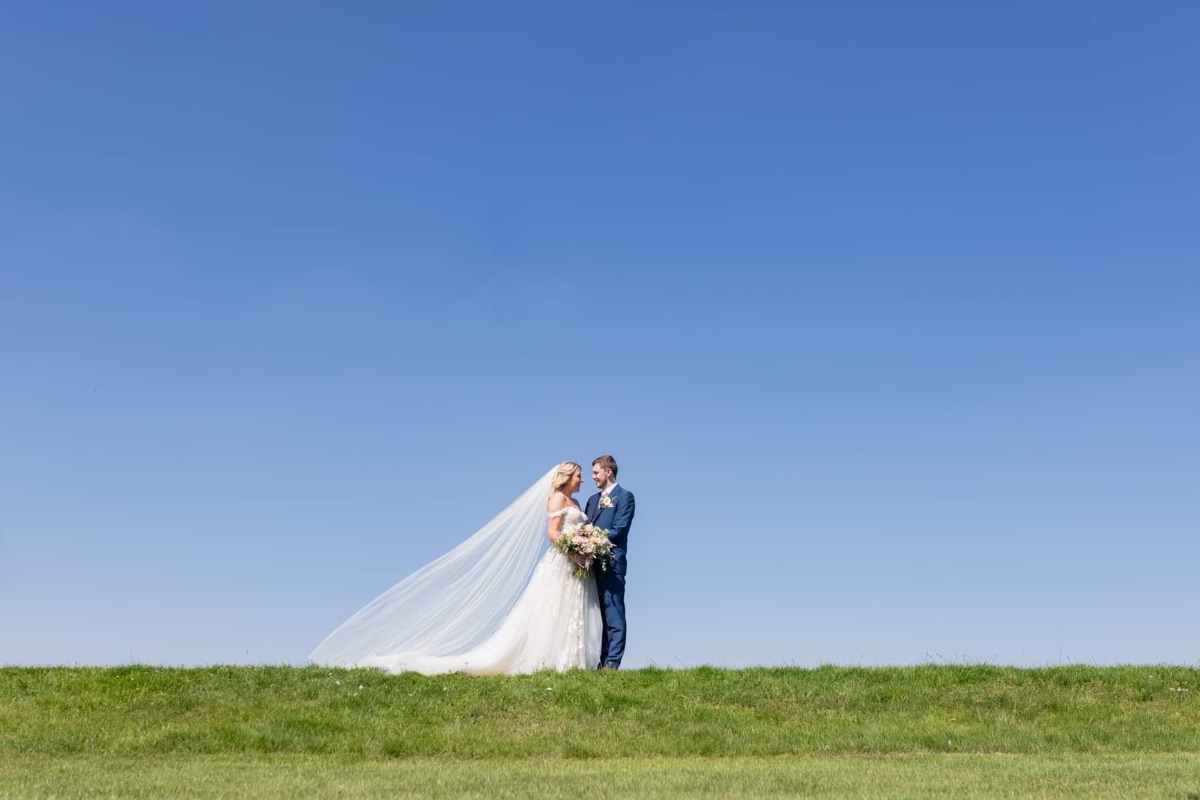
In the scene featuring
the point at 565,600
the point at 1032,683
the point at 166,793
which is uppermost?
the point at 565,600

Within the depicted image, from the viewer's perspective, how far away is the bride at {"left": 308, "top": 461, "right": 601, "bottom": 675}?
902 inches

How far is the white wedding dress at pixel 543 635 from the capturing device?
22812 mm

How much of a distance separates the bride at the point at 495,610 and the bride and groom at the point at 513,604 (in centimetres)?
2

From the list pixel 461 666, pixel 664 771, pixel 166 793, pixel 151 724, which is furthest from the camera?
pixel 461 666

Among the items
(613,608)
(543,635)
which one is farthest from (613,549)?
(543,635)

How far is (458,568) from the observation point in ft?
78.4

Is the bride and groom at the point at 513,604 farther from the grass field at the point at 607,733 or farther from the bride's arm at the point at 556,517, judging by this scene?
the grass field at the point at 607,733

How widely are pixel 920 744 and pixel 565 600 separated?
7835mm

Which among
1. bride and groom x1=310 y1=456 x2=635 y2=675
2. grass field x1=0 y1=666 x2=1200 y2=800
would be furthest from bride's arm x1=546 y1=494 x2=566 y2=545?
grass field x1=0 y1=666 x2=1200 y2=800

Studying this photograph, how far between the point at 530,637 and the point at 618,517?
2920 mm

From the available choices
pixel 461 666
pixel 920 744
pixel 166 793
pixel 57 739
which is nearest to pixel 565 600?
pixel 461 666

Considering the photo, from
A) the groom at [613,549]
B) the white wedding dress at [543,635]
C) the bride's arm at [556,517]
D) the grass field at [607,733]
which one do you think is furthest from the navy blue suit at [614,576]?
the grass field at [607,733]

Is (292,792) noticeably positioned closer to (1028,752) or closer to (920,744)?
(920,744)

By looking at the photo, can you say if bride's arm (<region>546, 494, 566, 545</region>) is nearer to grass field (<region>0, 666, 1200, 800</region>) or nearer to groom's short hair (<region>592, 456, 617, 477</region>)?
groom's short hair (<region>592, 456, 617, 477</region>)
